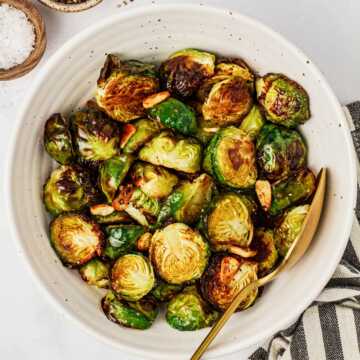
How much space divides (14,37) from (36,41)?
0.07 metres

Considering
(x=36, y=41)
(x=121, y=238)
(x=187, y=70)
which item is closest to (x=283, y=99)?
(x=187, y=70)

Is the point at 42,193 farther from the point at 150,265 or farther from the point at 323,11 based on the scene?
the point at 323,11

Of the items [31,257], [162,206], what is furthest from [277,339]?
[31,257]

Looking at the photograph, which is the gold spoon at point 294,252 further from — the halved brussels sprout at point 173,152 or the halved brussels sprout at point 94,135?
the halved brussels sprout at point 94,135

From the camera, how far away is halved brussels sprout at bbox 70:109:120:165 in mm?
1559

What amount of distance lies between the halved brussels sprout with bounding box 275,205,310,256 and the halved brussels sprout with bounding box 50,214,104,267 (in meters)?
0.37

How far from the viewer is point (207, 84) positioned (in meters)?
1.56

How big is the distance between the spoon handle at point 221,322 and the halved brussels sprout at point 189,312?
5cm

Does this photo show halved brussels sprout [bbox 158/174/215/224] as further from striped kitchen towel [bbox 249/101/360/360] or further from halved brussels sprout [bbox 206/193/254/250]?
striped kitchen towel [bbox 249/101/360/360]

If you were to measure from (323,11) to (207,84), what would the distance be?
0.39 metres

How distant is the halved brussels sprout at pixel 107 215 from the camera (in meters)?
1.60

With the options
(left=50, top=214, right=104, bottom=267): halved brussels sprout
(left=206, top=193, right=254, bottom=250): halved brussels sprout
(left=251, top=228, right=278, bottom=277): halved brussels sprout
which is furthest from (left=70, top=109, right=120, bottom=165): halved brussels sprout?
(left=251, top=228, right=278, bottom=277): halved brussels sprout

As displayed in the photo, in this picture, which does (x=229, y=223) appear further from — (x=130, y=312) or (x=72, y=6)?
(x=72, y=6)

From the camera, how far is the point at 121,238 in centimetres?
158
